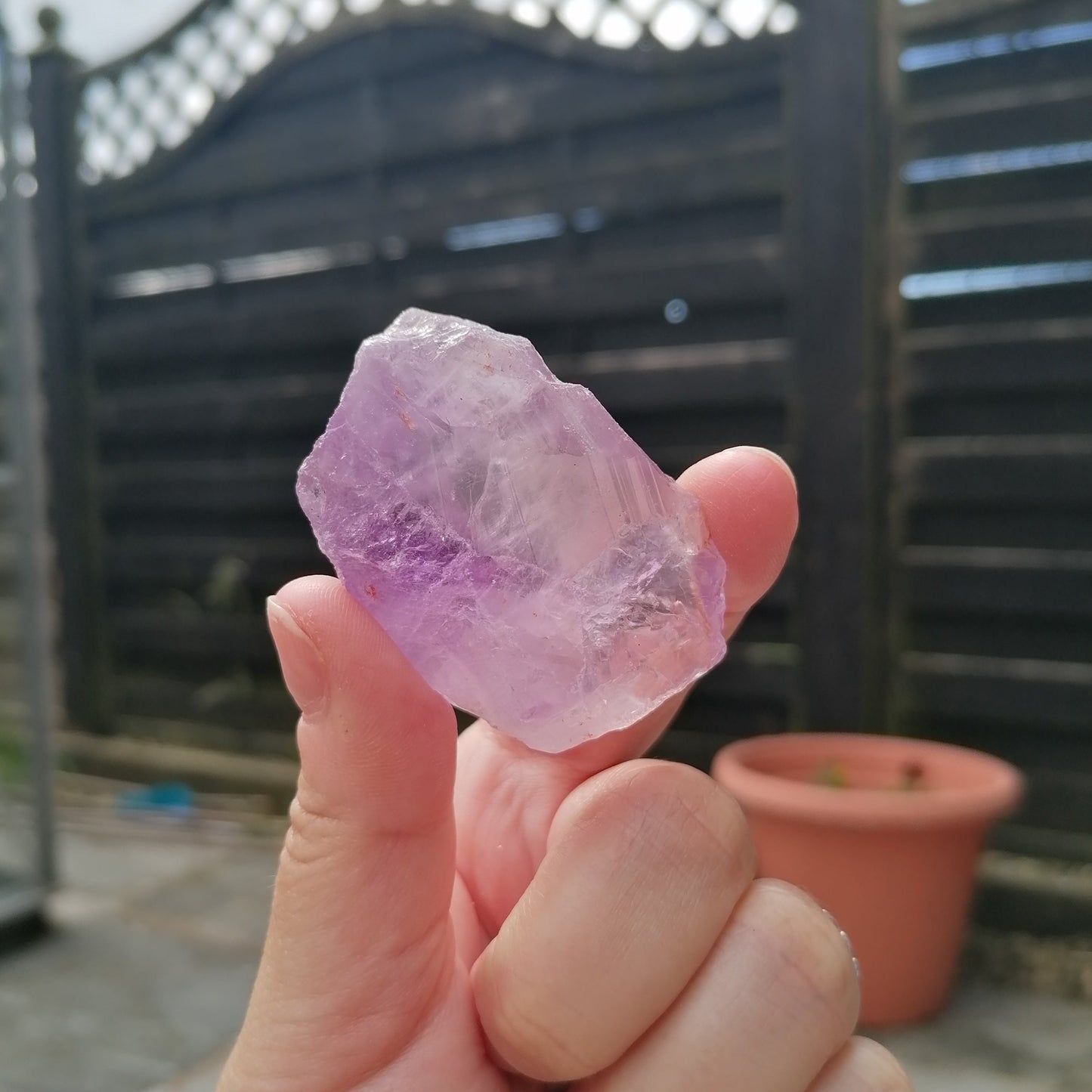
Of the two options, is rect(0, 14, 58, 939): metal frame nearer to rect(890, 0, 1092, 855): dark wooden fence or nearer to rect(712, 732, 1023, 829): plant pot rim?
rect(712, 732, 1023, 829): plant pot rim

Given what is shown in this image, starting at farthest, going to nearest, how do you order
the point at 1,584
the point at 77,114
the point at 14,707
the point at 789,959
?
the point at 77,114 → the point at 1,584 → the point at 14,707 → the point at 789,959

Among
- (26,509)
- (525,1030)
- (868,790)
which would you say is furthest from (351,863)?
(26,509)

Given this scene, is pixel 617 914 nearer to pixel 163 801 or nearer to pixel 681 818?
pixel 681 818

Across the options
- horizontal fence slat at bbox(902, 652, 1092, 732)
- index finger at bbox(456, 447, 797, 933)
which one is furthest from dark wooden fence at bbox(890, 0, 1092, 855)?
index finger at bbox(456, 447, 797, 933)

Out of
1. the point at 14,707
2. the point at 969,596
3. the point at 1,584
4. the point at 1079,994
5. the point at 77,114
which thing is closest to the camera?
the point at 1079,994

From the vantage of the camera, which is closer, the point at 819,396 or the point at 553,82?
the point at 819,396

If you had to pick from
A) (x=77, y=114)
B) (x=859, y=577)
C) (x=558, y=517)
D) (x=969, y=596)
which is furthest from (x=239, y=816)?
(x=558, y=517)

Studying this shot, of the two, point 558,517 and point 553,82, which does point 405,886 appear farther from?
point 553,82
